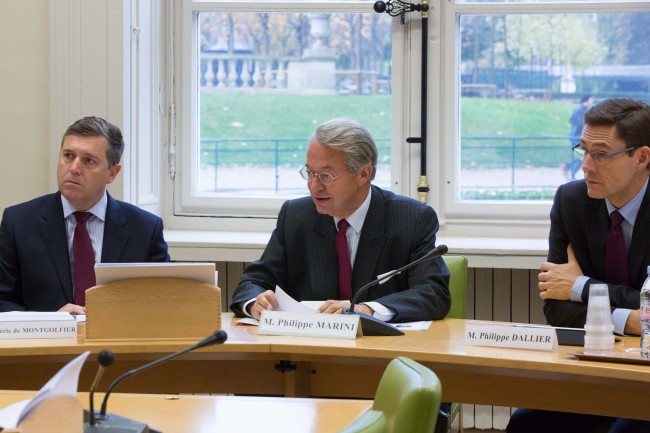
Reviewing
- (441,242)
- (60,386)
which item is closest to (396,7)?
(441,242)

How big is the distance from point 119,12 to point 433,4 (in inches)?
59.0

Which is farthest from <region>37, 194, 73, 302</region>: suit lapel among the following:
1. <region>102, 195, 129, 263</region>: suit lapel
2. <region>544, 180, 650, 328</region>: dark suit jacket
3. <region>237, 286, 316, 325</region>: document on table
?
<region>544, 180, 650, 328</region>: dark suit jacket

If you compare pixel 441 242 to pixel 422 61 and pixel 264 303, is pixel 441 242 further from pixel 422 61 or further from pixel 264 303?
pixel 264 303

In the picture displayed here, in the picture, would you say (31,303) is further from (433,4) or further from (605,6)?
(605,6)

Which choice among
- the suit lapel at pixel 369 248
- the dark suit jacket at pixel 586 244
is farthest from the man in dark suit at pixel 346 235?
the dark suit jacket at pixel 586 244

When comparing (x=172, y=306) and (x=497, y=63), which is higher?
(x=497, y=63)

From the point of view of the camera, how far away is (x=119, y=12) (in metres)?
4.50

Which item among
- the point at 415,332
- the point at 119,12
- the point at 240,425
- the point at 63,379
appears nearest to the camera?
the point at 63,379

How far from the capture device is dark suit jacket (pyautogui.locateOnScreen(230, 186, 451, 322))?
3.49 metres

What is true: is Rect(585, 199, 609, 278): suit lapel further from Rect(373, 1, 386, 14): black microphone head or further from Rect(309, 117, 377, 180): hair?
Rect(373, 1, 386, 14): black microphone head

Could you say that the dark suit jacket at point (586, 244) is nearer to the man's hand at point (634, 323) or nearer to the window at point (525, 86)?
the man's hand at point (634, 323)

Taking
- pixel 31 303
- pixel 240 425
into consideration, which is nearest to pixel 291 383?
pixel 240 425

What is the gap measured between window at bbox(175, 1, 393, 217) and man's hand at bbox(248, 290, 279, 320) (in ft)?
5.69

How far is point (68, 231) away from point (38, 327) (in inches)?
30.8
